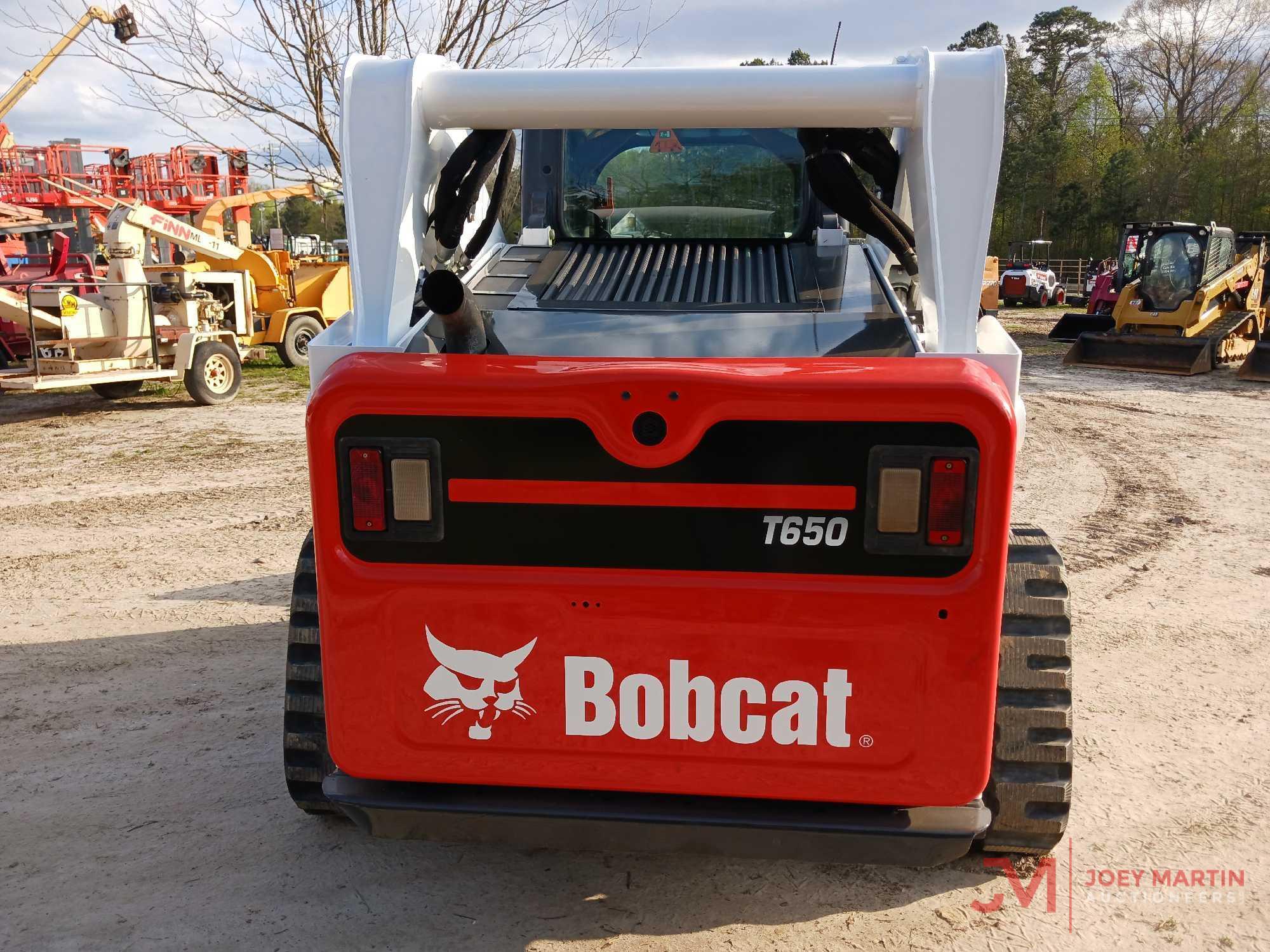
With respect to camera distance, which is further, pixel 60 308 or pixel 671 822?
pixel 60 308

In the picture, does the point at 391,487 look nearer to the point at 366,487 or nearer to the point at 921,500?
the point at 366,487

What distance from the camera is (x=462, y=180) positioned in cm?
298

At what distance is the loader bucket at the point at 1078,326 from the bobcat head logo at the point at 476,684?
19243 mm

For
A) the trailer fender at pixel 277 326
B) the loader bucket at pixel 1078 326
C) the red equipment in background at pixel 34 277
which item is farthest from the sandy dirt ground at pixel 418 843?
the loader bucket at pixel 1078 326

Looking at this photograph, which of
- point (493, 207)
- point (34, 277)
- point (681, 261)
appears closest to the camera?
point (493, 207)

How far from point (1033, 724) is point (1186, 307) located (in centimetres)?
1605

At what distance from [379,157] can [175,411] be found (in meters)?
10.4

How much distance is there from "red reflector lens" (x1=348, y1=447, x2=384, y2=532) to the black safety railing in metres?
10.5

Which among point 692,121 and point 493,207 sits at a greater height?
point 692,121

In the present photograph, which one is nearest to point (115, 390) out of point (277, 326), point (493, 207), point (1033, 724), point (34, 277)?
point (34, 277)

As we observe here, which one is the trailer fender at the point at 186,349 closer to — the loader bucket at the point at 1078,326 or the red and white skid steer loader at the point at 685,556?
the red and white skid steer loader at the point at 685,556

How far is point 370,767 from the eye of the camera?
2.38 m

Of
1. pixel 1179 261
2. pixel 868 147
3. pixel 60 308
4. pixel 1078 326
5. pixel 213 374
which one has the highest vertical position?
pixel 868 147

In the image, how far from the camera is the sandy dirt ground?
274 centimetres
